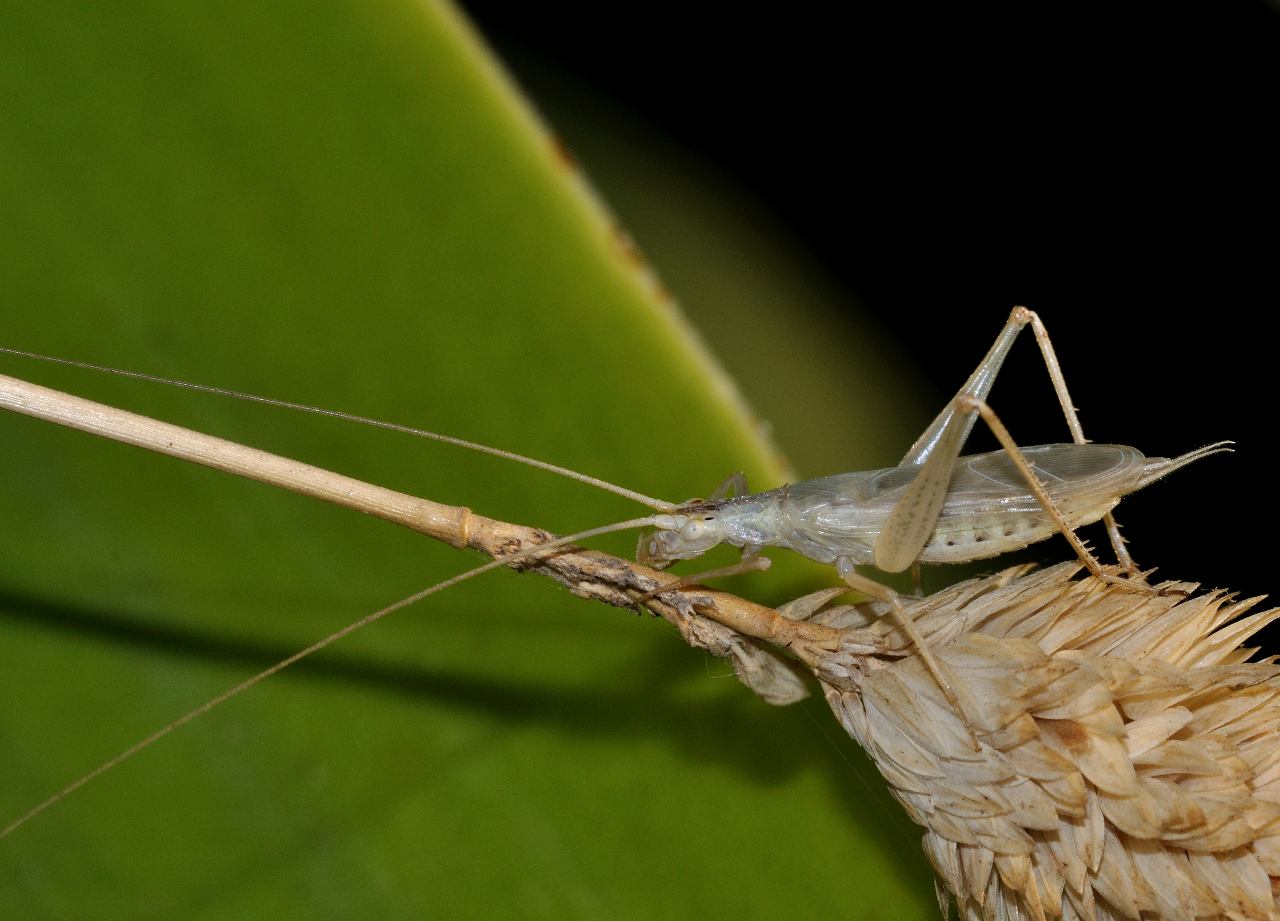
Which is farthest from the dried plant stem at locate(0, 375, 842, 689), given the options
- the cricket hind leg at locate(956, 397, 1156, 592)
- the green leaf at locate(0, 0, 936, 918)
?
the cricket hind leg at locate(956, 397, 1156, 592)

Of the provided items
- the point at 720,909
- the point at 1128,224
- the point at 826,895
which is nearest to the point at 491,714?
the point at 720,909

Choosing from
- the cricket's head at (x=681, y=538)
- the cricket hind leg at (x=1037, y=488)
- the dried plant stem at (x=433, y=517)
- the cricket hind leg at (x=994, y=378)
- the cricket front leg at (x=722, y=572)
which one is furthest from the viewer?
the cricket hind leg at (x=994, y=378)

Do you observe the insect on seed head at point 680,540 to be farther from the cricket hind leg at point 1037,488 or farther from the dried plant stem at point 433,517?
the cricket hind leg at point 1037,488

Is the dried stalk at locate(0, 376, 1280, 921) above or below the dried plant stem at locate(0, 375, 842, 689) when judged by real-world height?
below

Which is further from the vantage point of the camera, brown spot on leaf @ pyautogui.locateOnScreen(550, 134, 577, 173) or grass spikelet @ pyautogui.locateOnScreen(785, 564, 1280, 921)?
brown spot on leaf @ pyautogui.locateOnScreen(550, 134, 577, 173)

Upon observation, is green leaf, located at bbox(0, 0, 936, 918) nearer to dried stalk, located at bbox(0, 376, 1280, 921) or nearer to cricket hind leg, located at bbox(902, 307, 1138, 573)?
dried stalk, located at bbox(0, 376, 1280, 921)

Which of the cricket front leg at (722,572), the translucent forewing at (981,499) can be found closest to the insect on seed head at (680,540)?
the cricket front leg at (722,572)
